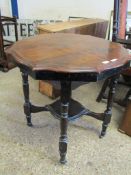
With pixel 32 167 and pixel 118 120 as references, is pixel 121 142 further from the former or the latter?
pixel 32 167

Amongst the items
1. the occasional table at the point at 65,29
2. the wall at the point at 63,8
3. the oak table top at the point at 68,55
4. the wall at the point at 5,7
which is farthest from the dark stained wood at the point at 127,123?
the wall at the point at 5,7

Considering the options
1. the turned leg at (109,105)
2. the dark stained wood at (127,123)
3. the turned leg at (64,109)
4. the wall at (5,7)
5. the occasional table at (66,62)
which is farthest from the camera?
the wall at (5,7)

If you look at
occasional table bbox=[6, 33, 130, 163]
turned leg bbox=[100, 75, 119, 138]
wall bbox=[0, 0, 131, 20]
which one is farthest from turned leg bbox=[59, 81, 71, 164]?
wall bbox=[0, 0, 131, 20]

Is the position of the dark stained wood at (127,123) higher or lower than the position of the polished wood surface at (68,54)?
lower

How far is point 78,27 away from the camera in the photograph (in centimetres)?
A: 210

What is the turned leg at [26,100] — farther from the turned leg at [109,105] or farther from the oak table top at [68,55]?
the turned leg at [109,105]

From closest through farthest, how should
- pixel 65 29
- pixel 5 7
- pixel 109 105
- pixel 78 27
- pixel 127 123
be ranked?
pixel 109 105
pixel 127 123
pixel 65 29
pixel 78 27
pixel 5 7

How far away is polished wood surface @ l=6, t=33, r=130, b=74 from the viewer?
102 cm

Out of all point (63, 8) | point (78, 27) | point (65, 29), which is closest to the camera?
point (65, 29)

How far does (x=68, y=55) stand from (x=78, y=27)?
1017 mm

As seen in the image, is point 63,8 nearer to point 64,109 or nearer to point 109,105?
point 109,105

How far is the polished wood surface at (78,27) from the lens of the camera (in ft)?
6.39

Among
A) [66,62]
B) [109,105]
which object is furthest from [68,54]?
[109,105]

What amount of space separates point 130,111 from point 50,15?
2.04 metres
